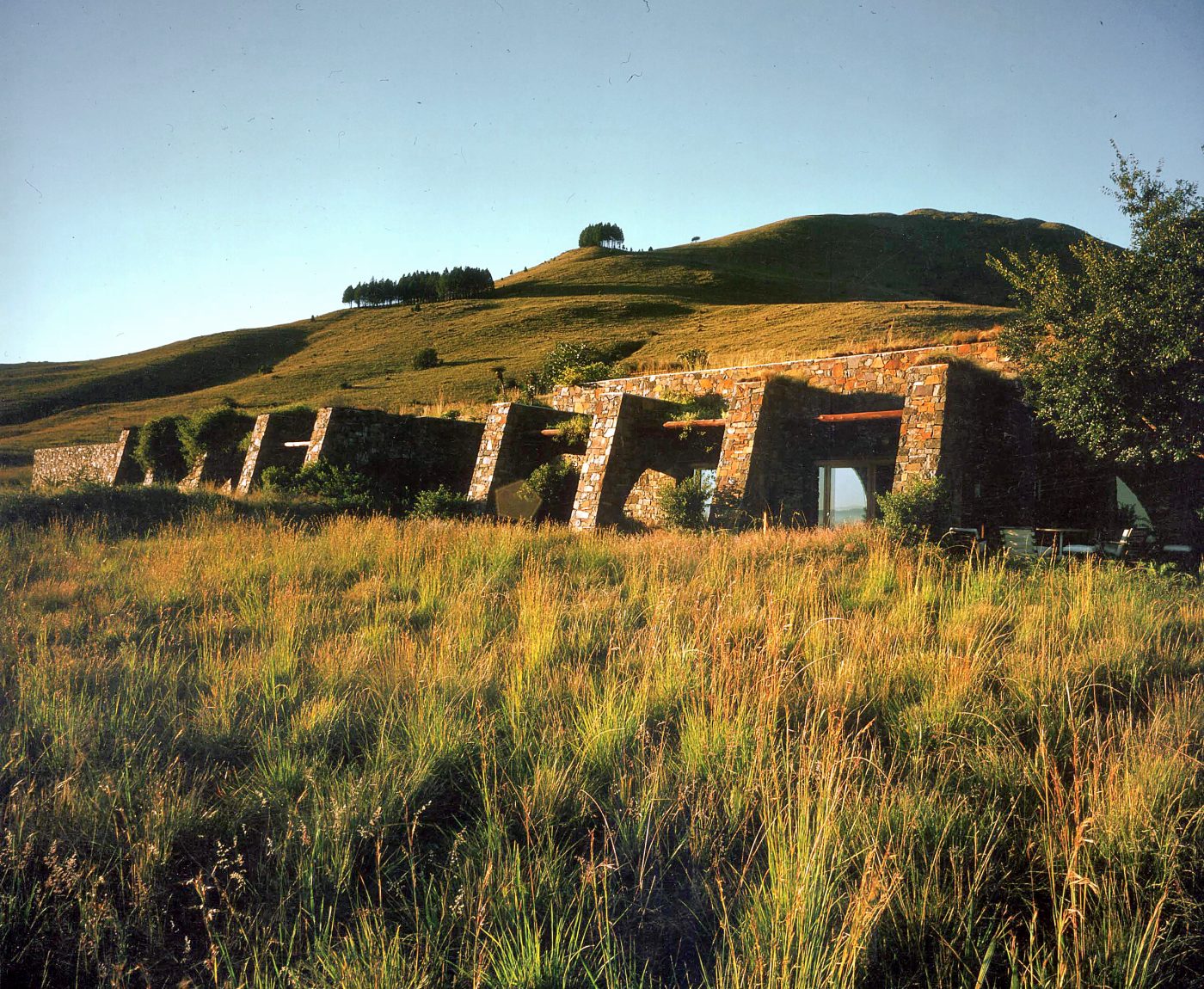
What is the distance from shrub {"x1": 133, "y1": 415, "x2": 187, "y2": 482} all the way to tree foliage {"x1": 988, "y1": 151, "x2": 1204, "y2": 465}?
74.5ft

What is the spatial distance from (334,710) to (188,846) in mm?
959

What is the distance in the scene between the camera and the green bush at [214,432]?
20.7 meters

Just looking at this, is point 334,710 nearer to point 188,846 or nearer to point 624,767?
point 188,846

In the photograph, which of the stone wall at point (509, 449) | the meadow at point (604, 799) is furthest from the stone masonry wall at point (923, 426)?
the stone wall at point (509, 449)

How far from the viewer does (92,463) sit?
80.7 ft

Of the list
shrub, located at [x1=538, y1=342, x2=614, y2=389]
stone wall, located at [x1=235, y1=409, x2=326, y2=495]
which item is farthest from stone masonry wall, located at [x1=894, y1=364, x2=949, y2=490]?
shrub, located at [x1=538, y1=342, x2=614, y2=389]

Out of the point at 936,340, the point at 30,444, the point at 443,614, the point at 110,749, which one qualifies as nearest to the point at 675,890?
the point at 110,749

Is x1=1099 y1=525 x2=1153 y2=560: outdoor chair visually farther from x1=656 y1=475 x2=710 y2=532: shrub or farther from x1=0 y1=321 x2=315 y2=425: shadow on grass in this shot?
x1=0 y1=321 x2=315 y2=425: shadow on grass

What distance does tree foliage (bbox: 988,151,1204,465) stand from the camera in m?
11.4

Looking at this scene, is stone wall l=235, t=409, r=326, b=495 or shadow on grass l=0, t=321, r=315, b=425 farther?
shadow on grass l=0, t=321, r=315, b=425

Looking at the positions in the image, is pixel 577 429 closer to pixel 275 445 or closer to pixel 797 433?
pixel 797 433

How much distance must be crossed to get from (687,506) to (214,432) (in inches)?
572

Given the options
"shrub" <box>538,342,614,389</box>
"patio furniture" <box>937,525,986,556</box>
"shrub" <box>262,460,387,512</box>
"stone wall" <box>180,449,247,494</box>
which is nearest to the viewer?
"patio furniture" <box>937,525,986,556</box>

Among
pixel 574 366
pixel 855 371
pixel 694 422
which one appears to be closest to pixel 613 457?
pixel 694 422
